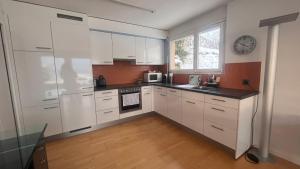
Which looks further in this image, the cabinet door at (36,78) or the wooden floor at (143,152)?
the cabinet door at (36,78)

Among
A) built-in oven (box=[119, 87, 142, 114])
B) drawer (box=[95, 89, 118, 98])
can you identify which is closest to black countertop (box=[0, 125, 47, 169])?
drawer (box=[95, 89, 118, 98])

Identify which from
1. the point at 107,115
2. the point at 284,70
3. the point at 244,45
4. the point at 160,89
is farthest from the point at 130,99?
the point at 284,70

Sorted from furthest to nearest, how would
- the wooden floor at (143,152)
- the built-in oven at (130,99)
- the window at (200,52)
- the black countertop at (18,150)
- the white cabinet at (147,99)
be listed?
the white cabinet at (147,99) < the built-in oven at (130,99) < the window at (200,52) < the wooden floor at (143,152) < the black countertop at (18,150)

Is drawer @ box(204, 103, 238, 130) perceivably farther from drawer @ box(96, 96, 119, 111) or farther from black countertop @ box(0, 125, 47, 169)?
black countertop @ box(0, 125, 47, 169)

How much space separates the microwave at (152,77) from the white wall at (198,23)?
1.13 m

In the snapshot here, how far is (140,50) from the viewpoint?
11.6 ft

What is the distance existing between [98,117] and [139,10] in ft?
7.68

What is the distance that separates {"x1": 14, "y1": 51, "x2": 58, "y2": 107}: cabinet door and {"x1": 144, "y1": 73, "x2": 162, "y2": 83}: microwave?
215 centimetres

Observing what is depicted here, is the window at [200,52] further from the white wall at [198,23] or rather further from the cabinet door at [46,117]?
the cabinet door at [46,117]

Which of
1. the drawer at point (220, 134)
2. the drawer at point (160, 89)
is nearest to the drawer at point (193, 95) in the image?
the drawer at point (220, 134)

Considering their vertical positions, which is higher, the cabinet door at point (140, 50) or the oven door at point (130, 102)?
the cabinet door at point (140, 50)

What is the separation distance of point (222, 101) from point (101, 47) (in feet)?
8.76

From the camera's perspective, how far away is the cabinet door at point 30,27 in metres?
2.01

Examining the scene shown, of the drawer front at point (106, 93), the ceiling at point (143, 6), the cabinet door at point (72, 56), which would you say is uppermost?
the ceiling at point (143, 6)
